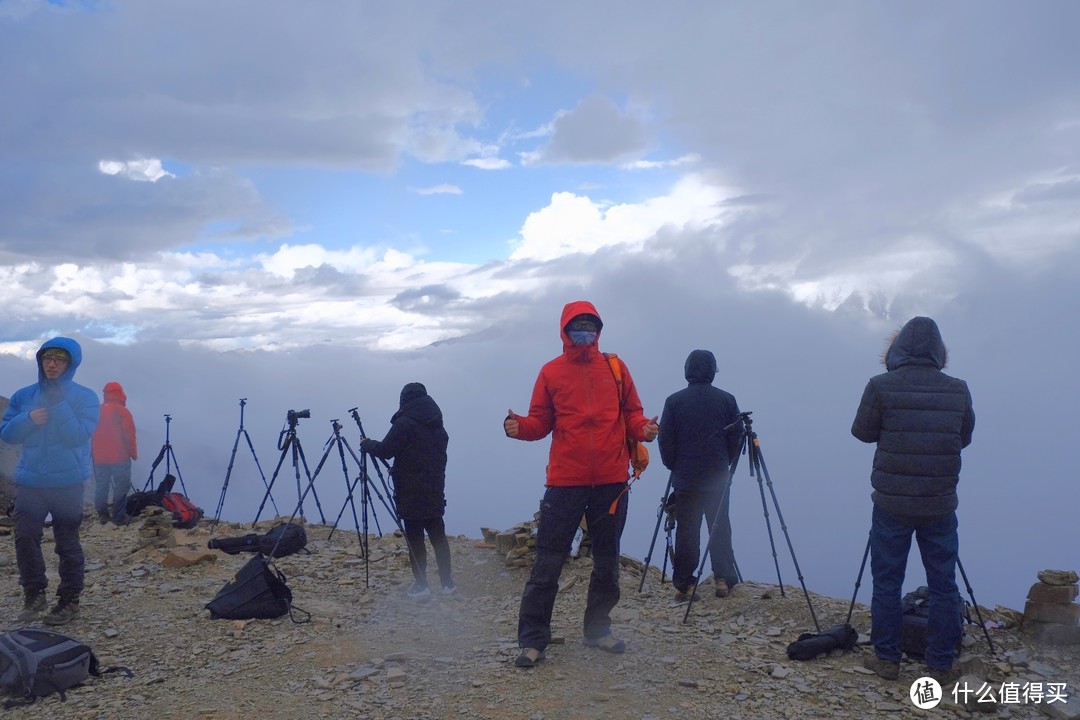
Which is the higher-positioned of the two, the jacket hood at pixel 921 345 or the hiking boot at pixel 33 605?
the jacket hood at pixel 921 345

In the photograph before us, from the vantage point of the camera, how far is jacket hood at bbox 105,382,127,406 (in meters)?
12.3

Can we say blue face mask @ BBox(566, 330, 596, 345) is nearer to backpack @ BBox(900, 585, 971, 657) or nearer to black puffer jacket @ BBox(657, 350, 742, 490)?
black puffer jacket @ BBox(657, 350, 742, 490)

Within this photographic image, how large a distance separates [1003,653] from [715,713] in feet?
8.91

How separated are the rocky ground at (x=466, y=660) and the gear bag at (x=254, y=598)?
0.37 feet

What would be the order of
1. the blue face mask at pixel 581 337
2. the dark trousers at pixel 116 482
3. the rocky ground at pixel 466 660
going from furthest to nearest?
the dark trousers at pixel 116 482 → the blue face mask at pixel 581 337 → the rocky ground at pixel 466 660

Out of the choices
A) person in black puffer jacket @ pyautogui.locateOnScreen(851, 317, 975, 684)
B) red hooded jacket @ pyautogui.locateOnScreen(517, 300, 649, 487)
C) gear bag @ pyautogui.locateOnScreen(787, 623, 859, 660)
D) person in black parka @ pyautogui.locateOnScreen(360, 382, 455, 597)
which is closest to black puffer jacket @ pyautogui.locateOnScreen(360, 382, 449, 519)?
person in black parka @ pyautogui.locateOnScreen(360, 382, 455, 597)

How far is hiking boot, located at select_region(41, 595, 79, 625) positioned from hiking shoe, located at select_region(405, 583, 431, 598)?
3154 mm

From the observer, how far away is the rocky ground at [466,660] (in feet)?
17.6

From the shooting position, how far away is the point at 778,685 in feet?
18.8

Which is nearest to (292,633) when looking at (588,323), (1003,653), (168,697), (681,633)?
(168,697)

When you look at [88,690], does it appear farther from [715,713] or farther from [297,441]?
[297,441]

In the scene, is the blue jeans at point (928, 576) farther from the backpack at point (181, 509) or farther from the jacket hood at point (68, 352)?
the backpack at point (181, 509)

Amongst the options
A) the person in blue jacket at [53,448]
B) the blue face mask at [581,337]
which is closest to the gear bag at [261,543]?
the person in blue jacket at [53,448]

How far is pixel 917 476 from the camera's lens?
5.50 m
